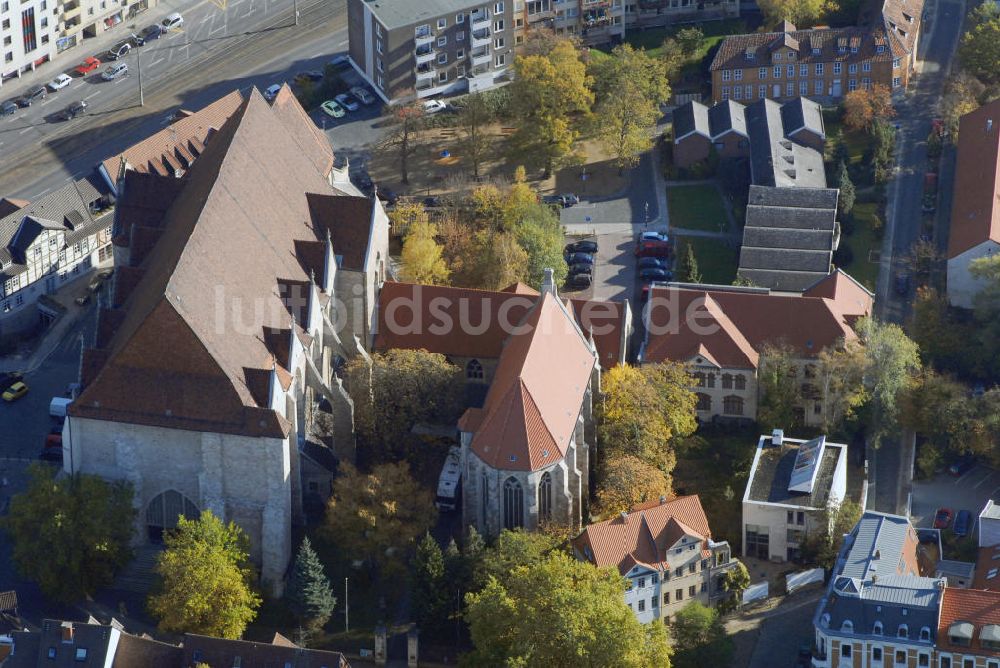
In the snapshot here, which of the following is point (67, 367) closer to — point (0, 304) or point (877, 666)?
point (0, 304)

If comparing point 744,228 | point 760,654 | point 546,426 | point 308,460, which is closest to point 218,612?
point 308,460

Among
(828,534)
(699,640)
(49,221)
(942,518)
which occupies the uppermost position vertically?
(49,221)

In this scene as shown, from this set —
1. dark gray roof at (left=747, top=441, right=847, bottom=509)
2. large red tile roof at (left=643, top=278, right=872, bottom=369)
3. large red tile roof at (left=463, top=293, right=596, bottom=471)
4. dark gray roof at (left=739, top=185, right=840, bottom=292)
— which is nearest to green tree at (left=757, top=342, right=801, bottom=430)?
large red tile roof at (left=643, top=278, right=872, bottom=369)

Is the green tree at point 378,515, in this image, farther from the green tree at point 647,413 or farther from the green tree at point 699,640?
the green tree at point 699,640

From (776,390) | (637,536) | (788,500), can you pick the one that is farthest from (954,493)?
(637,536)

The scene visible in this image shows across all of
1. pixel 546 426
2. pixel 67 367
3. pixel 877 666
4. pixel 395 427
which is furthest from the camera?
pixel 67 367

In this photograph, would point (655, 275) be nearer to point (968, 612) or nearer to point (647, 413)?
point (647, 413)

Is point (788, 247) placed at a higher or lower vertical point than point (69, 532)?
higher
